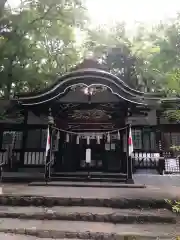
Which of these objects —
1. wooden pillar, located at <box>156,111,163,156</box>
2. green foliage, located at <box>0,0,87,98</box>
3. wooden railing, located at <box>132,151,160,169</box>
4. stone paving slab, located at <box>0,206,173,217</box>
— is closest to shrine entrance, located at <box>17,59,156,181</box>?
wooden railing, located at <box>132,151,160,169</box>

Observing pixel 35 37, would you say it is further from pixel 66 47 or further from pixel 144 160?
pixel 144 160

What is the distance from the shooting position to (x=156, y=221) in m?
6.47

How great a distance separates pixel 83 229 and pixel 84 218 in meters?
0.70

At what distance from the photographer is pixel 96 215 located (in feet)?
21.6

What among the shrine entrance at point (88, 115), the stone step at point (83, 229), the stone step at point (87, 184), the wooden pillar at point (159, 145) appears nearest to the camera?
the stone step at point (83, 229)

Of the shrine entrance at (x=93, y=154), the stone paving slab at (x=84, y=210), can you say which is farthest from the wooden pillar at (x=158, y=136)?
the stone paving slab at (x=84, y=210)

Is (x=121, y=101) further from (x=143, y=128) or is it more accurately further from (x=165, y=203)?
(x=165, y=203)

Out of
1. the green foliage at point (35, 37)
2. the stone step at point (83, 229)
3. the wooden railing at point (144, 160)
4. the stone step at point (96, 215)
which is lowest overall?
the stone step at point (83, 229)

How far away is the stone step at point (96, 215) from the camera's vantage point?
649 centimetres

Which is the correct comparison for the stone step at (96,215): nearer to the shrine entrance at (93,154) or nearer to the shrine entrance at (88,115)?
the shrine entrance at (88,115)

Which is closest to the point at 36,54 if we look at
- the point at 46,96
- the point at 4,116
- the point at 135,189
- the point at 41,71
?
the point at 41,71

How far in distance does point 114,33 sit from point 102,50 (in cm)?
270

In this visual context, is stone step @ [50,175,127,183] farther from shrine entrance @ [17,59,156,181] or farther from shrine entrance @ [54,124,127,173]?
shrine entrance @ [54,124,127,173]

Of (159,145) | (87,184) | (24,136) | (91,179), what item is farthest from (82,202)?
(24,136)
